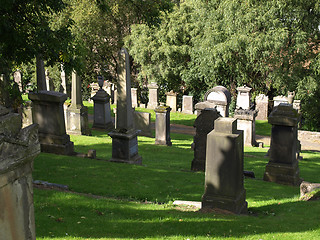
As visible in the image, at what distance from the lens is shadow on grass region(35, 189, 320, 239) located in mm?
6328

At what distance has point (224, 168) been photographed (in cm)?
824

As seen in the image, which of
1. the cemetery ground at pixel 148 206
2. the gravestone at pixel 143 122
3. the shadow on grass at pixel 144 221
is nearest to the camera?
the shadow on grass at pixel 144 221

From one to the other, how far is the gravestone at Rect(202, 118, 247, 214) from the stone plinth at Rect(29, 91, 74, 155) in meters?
6.64

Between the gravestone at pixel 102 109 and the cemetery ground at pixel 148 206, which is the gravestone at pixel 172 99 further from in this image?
the cemetery ground at pixel 148 206

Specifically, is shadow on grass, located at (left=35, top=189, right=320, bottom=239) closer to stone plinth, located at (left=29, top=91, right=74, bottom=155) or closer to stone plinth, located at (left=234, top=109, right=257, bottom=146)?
stone plinth, located at (left=29, top=91, right=74, bottom=155)

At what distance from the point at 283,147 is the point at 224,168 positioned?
4.25 m

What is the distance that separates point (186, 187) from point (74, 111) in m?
9.30

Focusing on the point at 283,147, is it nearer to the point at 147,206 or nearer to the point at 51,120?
the point at 147,206

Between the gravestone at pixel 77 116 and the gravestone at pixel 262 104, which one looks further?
the gravestone at pixel 262 104

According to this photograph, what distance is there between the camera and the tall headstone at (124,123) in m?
12.2

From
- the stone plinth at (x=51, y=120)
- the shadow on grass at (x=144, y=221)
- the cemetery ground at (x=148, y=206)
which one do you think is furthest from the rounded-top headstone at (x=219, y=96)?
the shadow on grass at (x=144, y=221)

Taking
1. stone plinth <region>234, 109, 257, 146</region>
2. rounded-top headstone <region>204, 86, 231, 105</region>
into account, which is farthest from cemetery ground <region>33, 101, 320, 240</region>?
rounded-top headstone <region>204, 86, 231, 105</region>

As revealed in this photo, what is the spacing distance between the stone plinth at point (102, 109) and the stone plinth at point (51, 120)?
623 cm

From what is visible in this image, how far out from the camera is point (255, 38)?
80.6 feet
